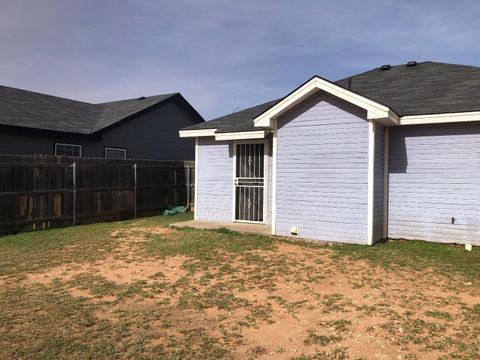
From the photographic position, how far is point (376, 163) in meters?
8.70

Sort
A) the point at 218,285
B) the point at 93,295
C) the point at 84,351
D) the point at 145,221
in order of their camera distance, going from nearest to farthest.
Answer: the point at 84,351 < the point at 93,295 < the point at 218,285 < the point at 145,221

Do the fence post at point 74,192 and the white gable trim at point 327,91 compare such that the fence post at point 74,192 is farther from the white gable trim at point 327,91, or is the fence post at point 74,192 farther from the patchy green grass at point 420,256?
the patchy green grass at point 420,256

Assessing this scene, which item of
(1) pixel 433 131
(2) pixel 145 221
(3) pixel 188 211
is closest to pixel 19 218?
(2) pixel 145 221

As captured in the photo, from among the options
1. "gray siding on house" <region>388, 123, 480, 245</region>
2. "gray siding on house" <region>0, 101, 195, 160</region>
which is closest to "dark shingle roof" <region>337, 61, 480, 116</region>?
"gray siding on house" <region>388, 123, 480, 245</region>

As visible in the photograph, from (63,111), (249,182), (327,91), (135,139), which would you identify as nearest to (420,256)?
(327,91)

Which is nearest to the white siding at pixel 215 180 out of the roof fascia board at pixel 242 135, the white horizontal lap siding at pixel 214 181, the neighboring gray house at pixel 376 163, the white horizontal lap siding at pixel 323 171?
the white horizontal lap siding at pixel 214 181

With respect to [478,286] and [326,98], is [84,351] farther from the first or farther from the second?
[326,98]

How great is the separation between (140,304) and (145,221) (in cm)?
804

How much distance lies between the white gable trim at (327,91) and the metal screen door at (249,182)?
1.86 metres

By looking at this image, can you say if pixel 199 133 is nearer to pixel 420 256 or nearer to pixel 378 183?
pixel 378 183

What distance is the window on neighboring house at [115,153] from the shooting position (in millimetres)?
17270

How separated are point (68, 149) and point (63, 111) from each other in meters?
2.79

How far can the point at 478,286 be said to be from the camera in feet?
19.0

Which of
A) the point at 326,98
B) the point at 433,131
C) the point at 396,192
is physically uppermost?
the point at 326,98
